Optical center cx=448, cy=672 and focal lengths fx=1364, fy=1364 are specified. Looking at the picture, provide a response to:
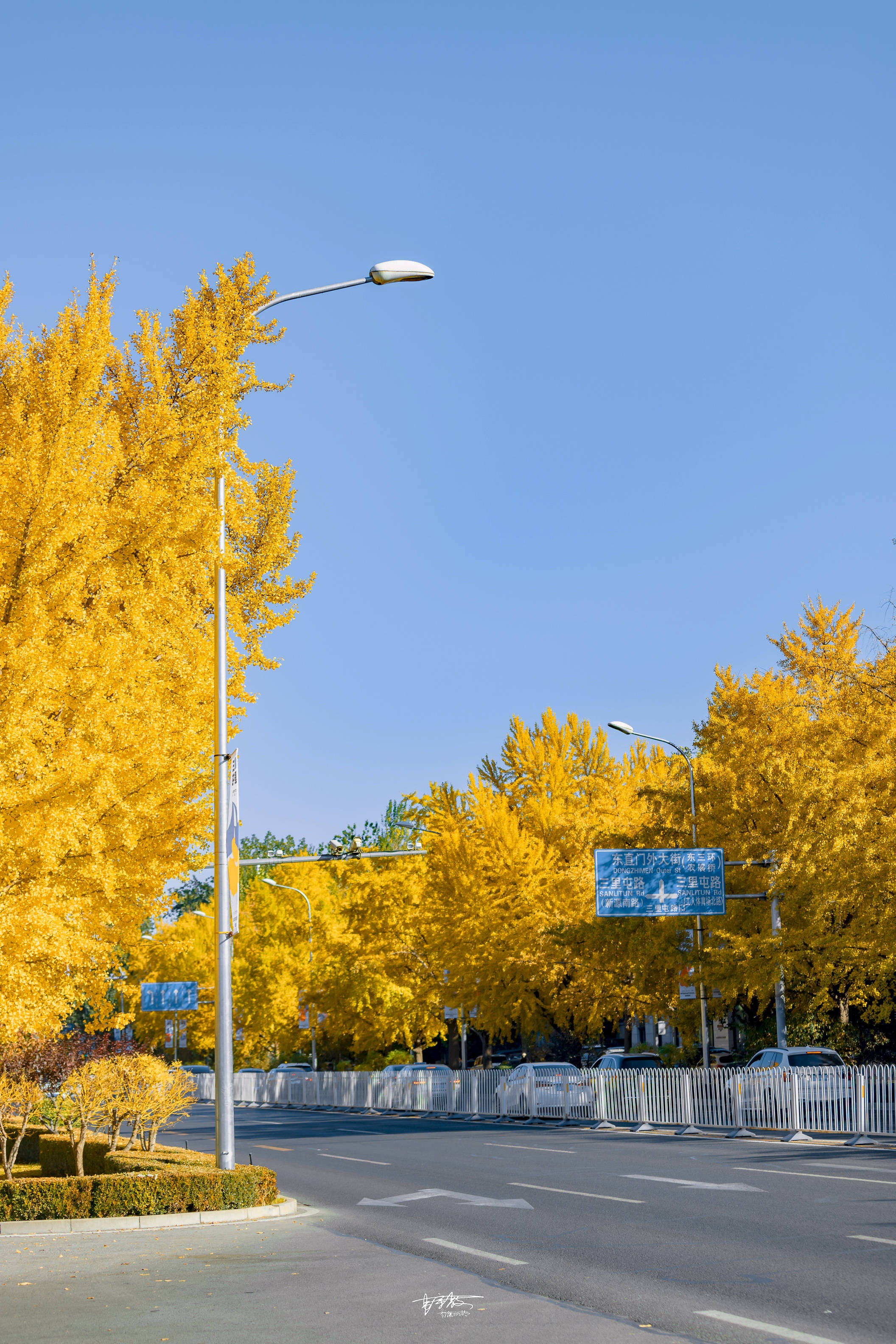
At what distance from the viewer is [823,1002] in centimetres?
3106

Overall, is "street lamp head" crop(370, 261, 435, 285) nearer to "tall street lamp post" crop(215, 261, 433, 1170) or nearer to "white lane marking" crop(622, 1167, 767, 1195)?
"tall street lamp post" crop(215, 261, 433, 1170)

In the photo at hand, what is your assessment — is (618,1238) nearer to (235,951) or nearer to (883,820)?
(883,820)

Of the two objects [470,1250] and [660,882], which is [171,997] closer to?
[660,882]

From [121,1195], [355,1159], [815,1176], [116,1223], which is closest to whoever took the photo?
[116,1223]

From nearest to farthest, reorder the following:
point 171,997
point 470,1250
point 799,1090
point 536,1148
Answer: point 470,1250
point 536,1148
point 799,1090
point 171,997

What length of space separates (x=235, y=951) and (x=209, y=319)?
51897 millimetres

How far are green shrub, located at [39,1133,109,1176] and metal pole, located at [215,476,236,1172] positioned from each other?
369 centimetres

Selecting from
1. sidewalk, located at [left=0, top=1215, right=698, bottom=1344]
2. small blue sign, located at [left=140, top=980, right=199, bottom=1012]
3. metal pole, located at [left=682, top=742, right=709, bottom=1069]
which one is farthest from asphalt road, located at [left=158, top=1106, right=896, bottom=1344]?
small blue sign, located at [left=140, top=980, right=199, bottom=1012]

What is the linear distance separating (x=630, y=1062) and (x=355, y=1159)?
11.7 meters

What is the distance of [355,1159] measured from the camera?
24.9m

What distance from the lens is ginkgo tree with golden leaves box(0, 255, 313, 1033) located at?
1252 centimetres

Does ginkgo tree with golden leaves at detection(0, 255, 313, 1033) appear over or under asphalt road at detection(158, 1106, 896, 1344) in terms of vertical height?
over

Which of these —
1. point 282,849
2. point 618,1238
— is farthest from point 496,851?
point 282,849

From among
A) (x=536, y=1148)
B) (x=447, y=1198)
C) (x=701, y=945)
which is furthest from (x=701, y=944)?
(x=447, y=1198)
